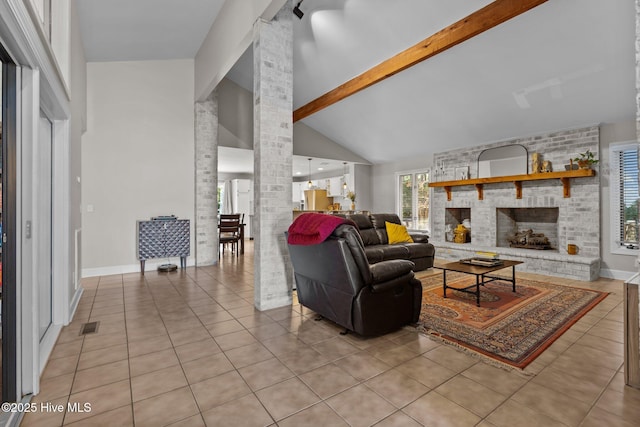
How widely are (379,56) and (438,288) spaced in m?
3.92

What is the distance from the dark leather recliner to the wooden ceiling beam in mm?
3189

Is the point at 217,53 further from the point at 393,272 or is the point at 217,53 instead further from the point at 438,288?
the point at 438,288

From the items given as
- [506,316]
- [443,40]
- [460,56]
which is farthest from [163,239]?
[460,56]

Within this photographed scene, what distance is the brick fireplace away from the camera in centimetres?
529

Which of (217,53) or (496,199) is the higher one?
(217,53)

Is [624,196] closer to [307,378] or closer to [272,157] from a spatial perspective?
[272,157]

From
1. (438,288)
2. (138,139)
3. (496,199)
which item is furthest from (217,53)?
(496,199)

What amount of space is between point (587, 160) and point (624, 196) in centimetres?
78

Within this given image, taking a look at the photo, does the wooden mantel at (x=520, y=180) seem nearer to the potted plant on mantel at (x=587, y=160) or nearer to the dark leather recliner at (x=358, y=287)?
the potted plant on mantel at (x=587, y=160)

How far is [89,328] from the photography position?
302 cm

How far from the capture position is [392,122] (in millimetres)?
7387

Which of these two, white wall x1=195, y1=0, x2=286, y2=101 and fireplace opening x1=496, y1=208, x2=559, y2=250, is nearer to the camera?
white wall x1=195, y1=0, x2=286, y2=101

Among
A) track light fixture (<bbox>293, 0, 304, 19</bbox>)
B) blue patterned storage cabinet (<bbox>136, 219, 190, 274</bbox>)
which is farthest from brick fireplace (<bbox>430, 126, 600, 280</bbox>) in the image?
blue patterned storage cabinet (<bbox>136, 219, 190, 274</bbox>)

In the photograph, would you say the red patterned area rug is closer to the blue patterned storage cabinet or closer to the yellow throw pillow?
Answer: the yellow throw pillow
